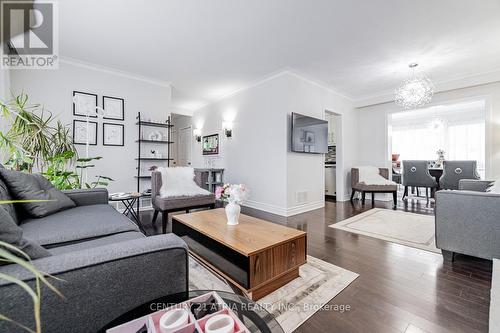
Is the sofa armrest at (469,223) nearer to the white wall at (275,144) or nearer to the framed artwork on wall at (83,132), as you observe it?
the white wall at (275,144)

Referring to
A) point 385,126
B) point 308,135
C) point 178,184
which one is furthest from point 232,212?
point 385,126

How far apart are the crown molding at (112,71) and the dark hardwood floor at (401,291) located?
4041 millimetres

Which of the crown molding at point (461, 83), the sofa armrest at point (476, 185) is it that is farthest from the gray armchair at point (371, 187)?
the crown molding at point (461, 83)

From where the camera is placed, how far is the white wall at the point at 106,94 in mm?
3219

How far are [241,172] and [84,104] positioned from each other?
9.95ft

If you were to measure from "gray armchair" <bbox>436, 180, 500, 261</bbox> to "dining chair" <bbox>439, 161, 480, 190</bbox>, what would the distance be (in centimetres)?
303

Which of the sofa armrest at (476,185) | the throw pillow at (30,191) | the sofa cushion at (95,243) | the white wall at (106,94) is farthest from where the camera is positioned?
the white wall at (106,94)

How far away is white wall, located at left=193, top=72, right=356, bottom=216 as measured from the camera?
379cm

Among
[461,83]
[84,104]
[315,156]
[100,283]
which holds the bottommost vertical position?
[100,283]

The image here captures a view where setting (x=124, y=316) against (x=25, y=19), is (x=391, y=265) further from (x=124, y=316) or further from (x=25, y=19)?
(x=25, y=19)

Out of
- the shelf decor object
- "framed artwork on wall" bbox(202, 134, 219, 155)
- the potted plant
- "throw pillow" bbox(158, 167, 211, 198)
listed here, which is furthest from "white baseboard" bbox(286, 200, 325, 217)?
"framed artwork on wall" bbox(202, 134, 219, 155)

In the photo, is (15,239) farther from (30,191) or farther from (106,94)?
(106,94)

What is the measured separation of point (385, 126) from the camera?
5133mm

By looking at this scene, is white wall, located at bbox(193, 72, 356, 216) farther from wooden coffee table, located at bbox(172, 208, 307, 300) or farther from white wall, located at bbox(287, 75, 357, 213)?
wooden coffee table, located at bbox(172, 208, 307, 300)
